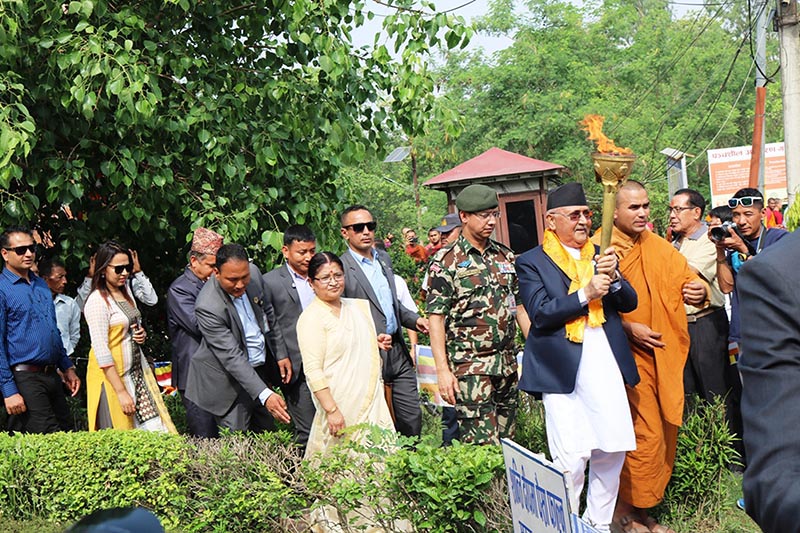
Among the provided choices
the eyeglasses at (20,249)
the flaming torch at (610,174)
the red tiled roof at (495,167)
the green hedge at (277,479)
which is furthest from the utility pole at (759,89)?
the eyeglasses at (20,249)

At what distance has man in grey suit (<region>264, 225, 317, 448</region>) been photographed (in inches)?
271

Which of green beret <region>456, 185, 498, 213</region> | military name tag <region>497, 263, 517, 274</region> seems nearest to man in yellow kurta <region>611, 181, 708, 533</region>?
military name tag <region>497, 263, 517, 274</region>

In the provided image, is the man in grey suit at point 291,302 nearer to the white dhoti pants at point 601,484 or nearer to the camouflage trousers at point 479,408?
the camouflage trousers at point 479,408

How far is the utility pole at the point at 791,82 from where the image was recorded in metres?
11.1

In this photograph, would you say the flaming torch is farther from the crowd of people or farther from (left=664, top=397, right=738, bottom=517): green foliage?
(left=664, top=397, right=738, bottom=517): green foliage

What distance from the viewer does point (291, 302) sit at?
696 cm

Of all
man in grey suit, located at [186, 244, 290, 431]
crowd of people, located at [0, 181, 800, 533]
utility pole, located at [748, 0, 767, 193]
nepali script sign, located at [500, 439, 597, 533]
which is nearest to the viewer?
nepali script sign, located at [500, 439, 597, 533]

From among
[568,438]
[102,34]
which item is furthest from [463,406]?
[102,34]

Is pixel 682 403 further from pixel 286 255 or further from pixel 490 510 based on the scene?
pixel 286 255

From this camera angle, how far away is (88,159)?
8297 millimetres

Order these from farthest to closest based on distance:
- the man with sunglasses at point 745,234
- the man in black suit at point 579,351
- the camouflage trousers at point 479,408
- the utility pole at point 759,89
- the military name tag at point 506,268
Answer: the utility pole at point 759,89 → the man with sunglasses at point 745,234 → the military name tag at point 506,268 → the camouflage trousers at point 479,408 → the man in black suit at point 579,351

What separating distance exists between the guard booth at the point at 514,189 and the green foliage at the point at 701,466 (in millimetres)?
17258

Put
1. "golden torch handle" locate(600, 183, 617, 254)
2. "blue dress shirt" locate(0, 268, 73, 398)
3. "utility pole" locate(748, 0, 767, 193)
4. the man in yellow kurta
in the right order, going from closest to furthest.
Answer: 1. "golden torch handle" locate(600, 183, 617, 254)
2. the man in yellow kurta
3. "blue dress shirt" locate(0, 268, 73, 398)
4. "utility pole" locate(748, 0, 767, 193)

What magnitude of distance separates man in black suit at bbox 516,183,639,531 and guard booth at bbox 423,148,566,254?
1759cm
